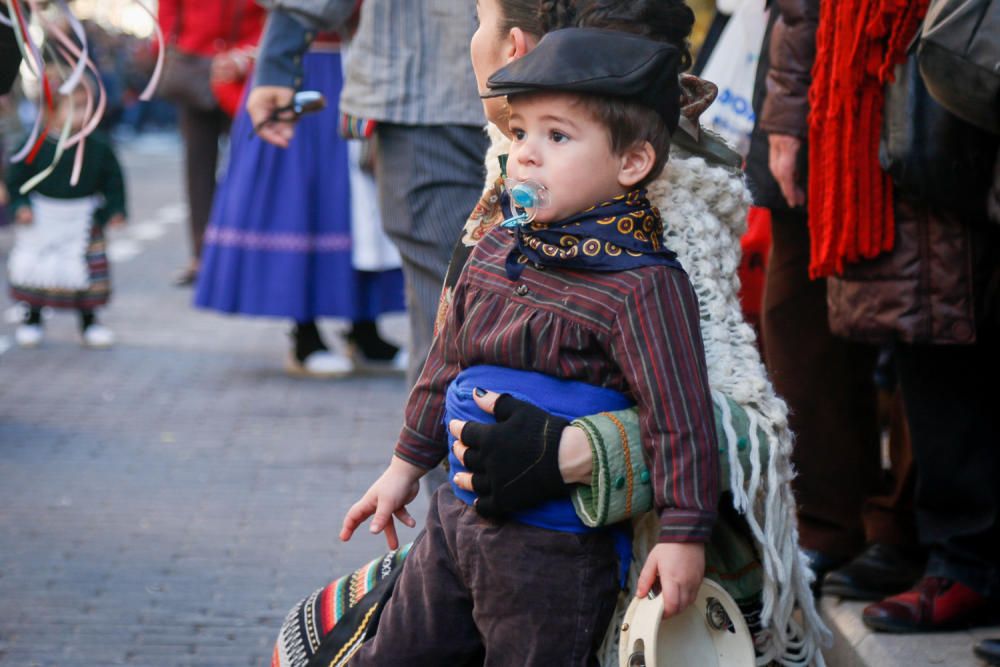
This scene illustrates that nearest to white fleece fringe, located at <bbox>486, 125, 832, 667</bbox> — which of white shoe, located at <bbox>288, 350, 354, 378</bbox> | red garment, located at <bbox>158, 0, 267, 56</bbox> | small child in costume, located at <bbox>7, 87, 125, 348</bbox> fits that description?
white shoe, located at <bbox>288, 350, 354, 378</bbox>

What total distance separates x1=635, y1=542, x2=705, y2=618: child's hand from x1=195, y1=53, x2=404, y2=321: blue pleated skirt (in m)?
4.81

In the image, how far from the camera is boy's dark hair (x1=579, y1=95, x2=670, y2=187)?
2.44 meters

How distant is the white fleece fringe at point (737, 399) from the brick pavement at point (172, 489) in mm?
1553

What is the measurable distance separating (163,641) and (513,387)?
5.52 ft

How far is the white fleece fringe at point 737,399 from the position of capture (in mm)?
2496

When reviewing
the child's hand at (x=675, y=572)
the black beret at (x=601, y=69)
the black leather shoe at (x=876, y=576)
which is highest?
the black beret at (x=601, y=69)

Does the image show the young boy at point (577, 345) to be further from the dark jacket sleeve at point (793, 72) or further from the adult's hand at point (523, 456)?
the dark jacket sleeve at point (793, 72)

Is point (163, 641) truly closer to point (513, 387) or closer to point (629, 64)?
point (513, 387)

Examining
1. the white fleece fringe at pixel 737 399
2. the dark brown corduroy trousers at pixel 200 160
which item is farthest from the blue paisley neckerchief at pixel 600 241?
the dark brown corduroy trousers at pixel 200 160

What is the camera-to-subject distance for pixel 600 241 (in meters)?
2.45

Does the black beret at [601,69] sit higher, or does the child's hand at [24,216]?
the black beret at [601,69]

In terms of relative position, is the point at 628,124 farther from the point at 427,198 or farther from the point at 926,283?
the point at 427,198

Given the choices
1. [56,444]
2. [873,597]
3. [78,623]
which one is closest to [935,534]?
[873,597]

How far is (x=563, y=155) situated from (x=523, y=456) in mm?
479
